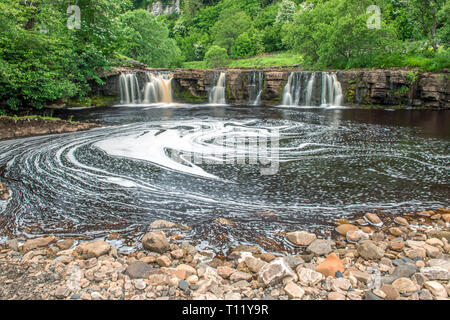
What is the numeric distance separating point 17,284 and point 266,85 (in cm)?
2708

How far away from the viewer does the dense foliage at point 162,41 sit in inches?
666

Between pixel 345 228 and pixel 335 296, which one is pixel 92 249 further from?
pixel 345 228

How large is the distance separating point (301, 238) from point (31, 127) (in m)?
14.8

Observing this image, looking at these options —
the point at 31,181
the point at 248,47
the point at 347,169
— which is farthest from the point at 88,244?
the point at 248,47

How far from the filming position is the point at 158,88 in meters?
30.5

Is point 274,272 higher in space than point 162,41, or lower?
lower

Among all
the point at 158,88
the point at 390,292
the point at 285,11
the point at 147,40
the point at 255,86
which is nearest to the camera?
the point at 390,292

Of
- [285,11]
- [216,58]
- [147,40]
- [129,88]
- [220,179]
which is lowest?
[220,179]

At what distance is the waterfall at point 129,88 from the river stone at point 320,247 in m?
28.1

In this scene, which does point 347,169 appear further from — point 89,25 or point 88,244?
point 89,25

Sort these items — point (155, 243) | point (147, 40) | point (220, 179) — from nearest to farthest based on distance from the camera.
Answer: point (155, 243)
point (220, 179)
point (147, 40)

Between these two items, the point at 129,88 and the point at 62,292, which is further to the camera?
the point at 129,88

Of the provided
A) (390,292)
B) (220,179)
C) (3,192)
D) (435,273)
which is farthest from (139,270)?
(3,192)
